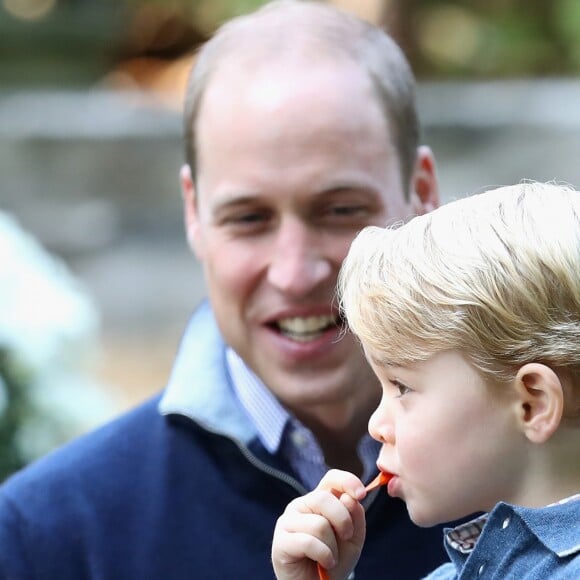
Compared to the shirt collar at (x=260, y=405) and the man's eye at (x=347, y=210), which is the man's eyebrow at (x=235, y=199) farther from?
the shirt collar at (x=260, y=405)

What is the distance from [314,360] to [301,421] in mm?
176

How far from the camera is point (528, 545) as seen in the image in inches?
73.0

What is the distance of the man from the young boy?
556mm

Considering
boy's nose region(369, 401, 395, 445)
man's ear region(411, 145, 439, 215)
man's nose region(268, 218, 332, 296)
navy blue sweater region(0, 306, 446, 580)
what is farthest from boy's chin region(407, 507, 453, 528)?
man's ear region(411, 145, 439, 215)

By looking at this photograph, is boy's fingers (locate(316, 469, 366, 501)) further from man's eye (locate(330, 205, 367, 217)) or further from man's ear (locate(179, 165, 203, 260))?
man's ear (locate(179, 165, 203, 260))

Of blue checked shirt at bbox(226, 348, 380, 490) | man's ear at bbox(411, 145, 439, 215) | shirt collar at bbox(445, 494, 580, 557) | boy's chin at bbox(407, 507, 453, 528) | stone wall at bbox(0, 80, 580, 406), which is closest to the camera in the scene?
shirt collar at bbox(445, 494, 580, 557)

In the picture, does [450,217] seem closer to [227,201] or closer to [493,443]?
[493,443]

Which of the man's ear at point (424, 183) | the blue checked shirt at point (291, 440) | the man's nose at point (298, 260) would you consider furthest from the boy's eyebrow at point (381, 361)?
the man's ear at point (424, 183)

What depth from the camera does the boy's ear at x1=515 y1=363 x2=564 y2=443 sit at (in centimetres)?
182

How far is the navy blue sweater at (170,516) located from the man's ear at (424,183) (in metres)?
0.58

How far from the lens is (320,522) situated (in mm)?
1980

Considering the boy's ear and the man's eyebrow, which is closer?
the boy's ear

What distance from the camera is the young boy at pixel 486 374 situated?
6.02 feet

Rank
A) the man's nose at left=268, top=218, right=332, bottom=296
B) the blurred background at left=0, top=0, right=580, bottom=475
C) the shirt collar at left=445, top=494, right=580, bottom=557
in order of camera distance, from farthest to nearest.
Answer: the blurred background at left=0, top=0, right=580, bottom=475 < the man's nose at left=268, top=218, right=332, bottom=296 < the shirt collar at left=445, top=494, right=580, bottom=557
